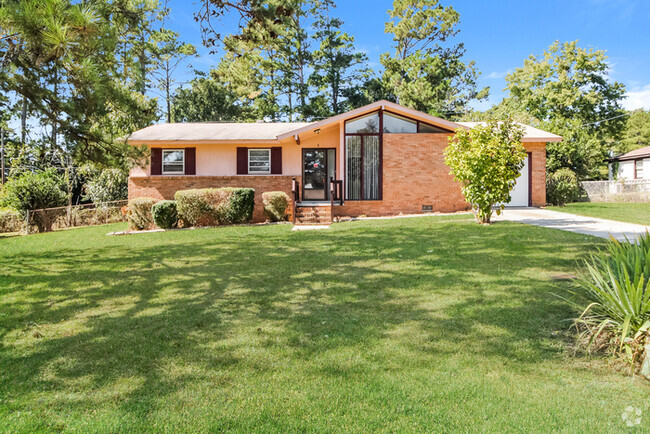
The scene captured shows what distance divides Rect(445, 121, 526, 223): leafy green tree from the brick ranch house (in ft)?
15.4

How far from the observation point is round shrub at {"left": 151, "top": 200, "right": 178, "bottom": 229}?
13656mm

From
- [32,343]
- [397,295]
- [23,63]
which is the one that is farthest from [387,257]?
[23,63]

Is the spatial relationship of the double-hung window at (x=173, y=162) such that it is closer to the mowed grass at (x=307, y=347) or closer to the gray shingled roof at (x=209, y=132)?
the gray shingled roof at (x=209, y=132)

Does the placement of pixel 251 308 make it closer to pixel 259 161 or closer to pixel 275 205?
pixel 275 205

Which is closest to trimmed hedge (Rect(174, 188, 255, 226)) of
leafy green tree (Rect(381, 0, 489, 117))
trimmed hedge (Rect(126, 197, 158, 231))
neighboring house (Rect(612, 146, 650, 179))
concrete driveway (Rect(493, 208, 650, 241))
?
trimmed hedge (Rect(126, 197, 158, 231))

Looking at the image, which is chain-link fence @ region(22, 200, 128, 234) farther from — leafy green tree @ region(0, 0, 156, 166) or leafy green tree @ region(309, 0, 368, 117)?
leafy green tree @ region(309, 0, 368, 117)

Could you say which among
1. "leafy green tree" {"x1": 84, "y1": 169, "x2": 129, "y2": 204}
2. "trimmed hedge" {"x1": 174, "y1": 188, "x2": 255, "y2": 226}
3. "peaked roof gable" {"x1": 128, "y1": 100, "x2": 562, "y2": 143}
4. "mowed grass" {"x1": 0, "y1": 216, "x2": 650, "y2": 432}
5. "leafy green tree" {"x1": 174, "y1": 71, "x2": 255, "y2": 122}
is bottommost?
"mowed grass" {"x1": 0, "y1": 216, "x2": 650, "y2": 432}

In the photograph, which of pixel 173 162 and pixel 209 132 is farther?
pixel 209 132

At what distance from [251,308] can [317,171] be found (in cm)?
1314

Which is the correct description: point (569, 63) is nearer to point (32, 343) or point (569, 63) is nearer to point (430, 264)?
point (430, 264)

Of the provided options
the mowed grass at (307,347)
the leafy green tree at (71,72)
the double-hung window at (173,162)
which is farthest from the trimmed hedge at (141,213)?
the mowed grass at (307,347)

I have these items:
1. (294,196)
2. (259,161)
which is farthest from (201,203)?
(259,161)

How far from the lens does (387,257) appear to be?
7586mm

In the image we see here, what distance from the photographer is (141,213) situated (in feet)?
46.5
